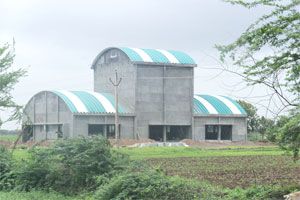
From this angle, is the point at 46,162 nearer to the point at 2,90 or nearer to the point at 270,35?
the point at 270,35

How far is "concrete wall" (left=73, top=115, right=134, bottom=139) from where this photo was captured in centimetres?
5316

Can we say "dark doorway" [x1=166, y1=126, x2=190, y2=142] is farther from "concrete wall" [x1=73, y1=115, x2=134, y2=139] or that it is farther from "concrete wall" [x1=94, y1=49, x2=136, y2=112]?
"concrete wall" [x1=94, y1=49, x2=136, y2=112]

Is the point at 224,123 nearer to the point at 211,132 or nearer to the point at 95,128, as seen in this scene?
the point at 211,132

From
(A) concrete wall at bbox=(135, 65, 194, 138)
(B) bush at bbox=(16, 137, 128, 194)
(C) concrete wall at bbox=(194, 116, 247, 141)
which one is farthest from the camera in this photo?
(C) concrete wall at bbox=(194, 116, 247, 141)

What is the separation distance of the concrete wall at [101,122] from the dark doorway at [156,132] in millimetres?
3253

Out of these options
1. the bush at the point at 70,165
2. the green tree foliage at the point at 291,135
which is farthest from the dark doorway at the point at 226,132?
the green tree foliage at the point at 291,135

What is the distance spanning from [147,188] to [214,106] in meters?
50.5

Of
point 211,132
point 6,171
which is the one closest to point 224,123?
point 211,132

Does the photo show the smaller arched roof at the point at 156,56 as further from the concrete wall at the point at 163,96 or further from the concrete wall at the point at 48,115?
the concrete wall at the point at 48,115

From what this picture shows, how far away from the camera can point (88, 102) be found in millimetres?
55312

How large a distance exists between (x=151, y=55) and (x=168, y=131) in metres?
8.21

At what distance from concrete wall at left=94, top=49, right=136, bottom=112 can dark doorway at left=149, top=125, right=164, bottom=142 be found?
12.4 ft

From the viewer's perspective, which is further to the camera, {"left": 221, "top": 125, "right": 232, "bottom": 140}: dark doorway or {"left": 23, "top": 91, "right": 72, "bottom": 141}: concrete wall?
{"left": 221, "top": 125, "right": 232, "bottom": 140}: dark doorway

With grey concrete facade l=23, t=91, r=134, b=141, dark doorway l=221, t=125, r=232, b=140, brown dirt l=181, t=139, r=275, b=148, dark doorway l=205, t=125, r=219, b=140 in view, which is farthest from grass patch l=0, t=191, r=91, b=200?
dark doorway l=221, t=125, r=232, b=140
